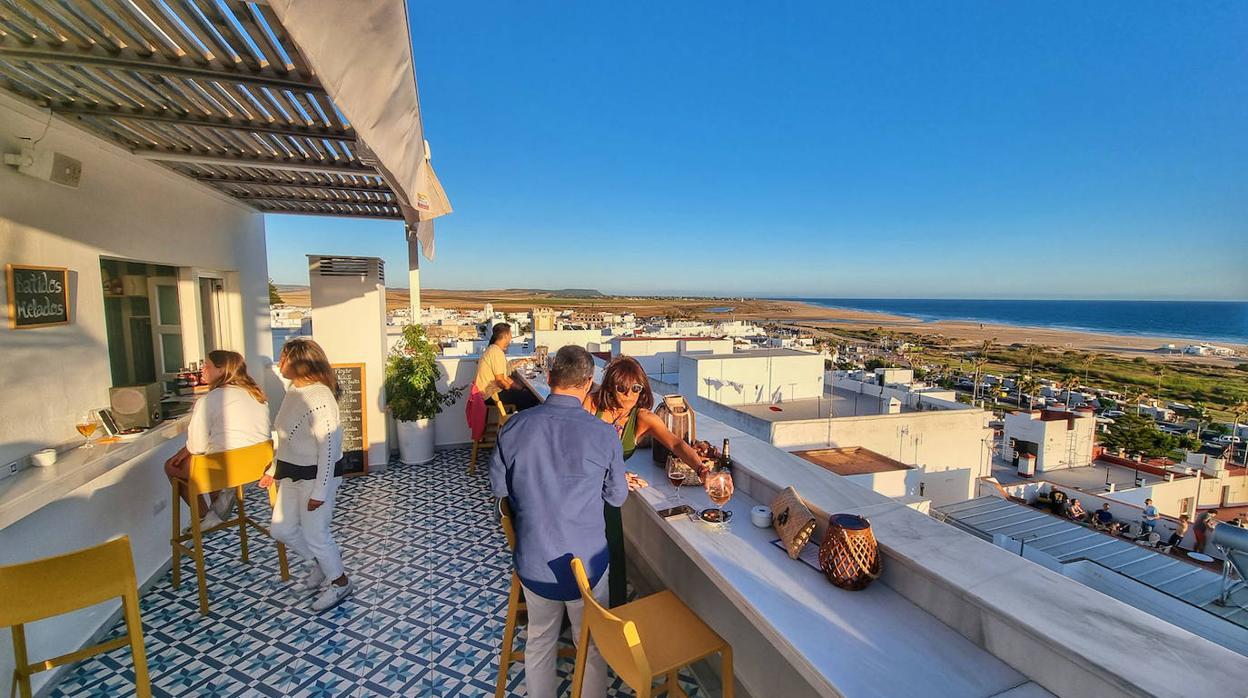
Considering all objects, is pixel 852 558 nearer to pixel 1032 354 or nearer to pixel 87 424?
pixel 87 424

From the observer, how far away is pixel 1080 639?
963 millimetres

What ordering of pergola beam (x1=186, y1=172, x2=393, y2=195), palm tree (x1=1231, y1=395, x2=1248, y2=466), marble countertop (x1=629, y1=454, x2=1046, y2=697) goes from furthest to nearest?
palm tree (x1=1231, y1=395, x2=1248, y2=466) → pergola beam (x1=186, y1=172, x2=393, y2=195) → marble countertop (x1=629, y1=454, x2=1046, y2=697)

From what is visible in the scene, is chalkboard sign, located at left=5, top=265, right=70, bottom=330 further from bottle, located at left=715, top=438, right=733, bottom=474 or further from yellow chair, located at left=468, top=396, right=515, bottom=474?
bottle, located at left=715, top=438, right=733, bottom=474

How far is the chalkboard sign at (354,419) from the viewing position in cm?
479

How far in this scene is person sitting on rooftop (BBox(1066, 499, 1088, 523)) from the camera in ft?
37.1

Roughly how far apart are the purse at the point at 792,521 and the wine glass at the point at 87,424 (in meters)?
3.36

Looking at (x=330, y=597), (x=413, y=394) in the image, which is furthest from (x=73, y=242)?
(x=413, y=394)

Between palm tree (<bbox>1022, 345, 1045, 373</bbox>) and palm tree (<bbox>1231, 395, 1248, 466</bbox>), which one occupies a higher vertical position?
palm tree (<bbox>1022, 345, 1045, 373</bbox>)

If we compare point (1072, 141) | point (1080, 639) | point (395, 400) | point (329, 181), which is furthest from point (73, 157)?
point (1072, 141)

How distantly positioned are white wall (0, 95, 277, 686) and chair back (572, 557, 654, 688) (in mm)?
2416

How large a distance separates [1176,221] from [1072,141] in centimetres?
3111

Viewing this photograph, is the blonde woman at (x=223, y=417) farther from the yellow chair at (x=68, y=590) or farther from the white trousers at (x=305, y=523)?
the yellow chair at (x=68, y=590)

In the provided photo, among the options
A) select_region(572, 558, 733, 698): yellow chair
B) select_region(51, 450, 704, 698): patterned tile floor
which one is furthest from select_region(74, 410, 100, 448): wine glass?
select_region(572, 558, 733, 698): yellow chair

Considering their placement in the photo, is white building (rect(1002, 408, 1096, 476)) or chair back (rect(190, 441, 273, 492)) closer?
chair back (rect(190, 441, 273, 492))
